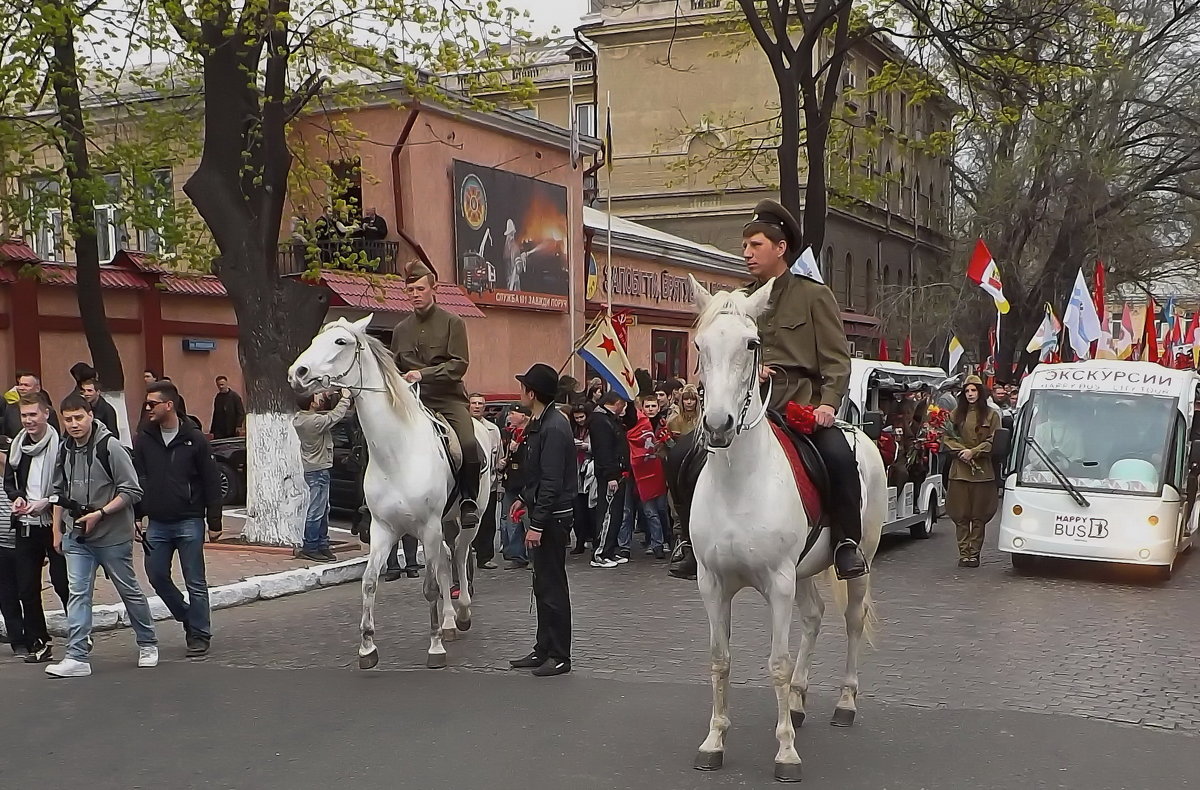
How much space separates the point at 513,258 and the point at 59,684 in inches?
749

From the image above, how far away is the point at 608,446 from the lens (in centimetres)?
1388

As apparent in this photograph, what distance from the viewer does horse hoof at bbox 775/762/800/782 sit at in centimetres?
589

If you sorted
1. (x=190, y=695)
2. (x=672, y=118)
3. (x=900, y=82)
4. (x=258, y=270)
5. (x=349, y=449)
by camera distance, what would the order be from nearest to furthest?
(x=190, y=695)
(x=258, y=270)
(x=349, y=449)
(x=900, y=82)
(x=672, y=118)

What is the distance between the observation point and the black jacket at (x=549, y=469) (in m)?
8.34

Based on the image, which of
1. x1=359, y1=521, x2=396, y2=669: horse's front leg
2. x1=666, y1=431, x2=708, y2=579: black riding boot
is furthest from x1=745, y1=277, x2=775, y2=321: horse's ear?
x1=359, y1=521, x2=396, y2=669: horse's front leg

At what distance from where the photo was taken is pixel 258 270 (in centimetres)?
1388

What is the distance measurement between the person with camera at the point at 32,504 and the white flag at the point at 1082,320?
17643 millimetres

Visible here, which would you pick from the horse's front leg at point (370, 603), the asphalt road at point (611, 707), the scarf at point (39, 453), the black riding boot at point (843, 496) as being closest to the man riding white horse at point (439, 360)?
the horse's front leg at point (370, 603)

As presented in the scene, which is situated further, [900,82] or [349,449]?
[900,82]

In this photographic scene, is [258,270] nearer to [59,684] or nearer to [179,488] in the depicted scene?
[179,488]

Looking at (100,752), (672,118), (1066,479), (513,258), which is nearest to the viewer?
(100,752)

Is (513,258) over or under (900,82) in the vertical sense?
under

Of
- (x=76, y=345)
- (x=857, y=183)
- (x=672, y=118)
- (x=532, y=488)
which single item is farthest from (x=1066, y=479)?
(x=672, y=118)

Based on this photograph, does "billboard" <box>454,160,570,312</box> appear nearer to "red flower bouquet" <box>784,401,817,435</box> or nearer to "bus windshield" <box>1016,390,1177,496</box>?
"bus windshield" <box>1016,390,1177,496</box>
